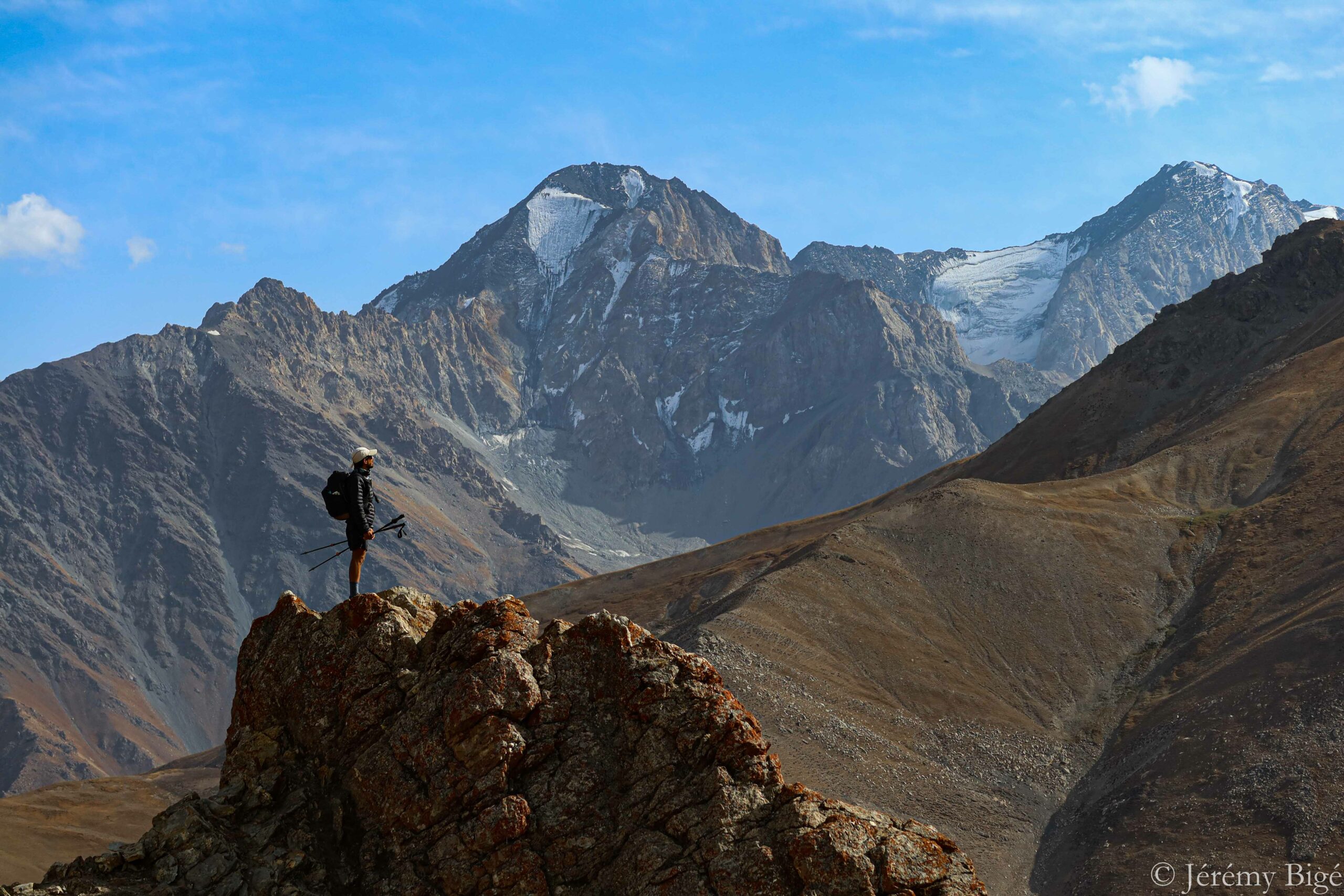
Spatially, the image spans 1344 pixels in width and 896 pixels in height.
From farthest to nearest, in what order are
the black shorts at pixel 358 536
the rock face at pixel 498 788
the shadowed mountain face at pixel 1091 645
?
the shadowed mountain face at pixel 1091 645, the black shorts at pixel 358 536, the rock face at pixel 498 788

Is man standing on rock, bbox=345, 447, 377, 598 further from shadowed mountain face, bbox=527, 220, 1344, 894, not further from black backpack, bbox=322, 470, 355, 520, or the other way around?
shadowed mountain face, bbox=527, 220, 1344, 894

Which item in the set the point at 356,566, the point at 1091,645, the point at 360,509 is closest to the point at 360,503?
the point at 360,509

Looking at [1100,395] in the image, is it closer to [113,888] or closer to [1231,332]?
[1231,332]

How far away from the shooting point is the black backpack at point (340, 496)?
2173 cm

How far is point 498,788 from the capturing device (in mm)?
18578

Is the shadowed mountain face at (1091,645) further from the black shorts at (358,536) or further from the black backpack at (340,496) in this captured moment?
the black backpack at (340,496)

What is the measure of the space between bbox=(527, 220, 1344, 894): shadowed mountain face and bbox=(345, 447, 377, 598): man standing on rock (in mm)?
55496

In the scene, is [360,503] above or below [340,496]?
below

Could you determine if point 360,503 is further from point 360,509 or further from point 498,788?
point 498,788

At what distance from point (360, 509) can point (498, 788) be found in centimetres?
605

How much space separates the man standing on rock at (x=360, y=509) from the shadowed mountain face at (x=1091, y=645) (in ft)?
182

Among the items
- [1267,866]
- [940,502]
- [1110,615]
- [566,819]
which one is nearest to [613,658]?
[566,819]

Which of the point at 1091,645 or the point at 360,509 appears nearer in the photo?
the point at 360,509

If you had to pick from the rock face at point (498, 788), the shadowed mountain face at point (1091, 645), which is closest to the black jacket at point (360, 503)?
the rock face at point (498, 788)
